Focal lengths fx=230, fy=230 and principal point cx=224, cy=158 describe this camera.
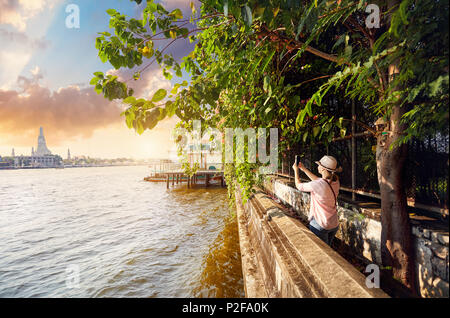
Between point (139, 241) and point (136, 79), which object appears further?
point (139, 241)

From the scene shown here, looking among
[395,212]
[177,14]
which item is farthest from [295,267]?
[177,14]

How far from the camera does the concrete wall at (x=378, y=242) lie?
6.87ft

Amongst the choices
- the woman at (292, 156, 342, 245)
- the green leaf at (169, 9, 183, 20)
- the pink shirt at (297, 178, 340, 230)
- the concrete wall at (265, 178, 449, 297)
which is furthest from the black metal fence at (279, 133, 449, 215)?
the green leaf at (169, 9, 183, 20)

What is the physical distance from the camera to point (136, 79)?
8.91 ft

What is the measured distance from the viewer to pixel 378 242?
292 cm

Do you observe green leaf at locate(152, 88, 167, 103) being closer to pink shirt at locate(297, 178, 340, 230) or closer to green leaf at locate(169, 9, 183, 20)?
green leaf at locate(169, 9, 183, 20)

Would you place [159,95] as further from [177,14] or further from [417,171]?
[417,171]

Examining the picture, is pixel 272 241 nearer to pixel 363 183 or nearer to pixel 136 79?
pixel 363 183

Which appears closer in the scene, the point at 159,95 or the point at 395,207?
the point at 159,95

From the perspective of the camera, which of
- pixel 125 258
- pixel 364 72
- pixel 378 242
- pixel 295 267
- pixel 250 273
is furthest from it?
pixel 125 258

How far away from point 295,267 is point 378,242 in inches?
55.6

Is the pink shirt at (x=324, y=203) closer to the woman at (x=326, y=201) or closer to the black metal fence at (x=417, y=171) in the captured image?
the woman at (x=326, y=201)
